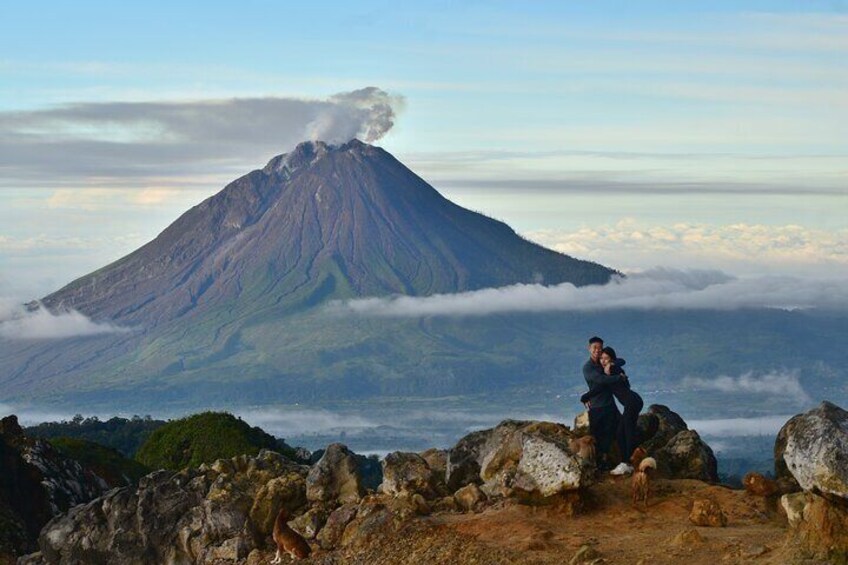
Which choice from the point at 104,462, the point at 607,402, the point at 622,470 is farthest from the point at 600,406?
the point at 104,462

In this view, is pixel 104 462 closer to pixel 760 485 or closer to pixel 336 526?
pixel 336 526

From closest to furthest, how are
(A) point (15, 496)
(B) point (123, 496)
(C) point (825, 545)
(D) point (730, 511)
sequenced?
1. (C) point (825, 545)
2. (D) point (730, 511)
3. (B) point (123, 496)
4. (A) point (15, 496)

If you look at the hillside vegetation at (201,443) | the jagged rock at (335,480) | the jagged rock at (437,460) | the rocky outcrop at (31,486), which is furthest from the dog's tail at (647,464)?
the hillside vegetation at (201,443)

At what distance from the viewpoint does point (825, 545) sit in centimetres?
1861

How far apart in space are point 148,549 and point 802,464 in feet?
32.8

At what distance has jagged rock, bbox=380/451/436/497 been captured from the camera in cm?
2383

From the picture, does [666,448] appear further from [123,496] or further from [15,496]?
[15,496]

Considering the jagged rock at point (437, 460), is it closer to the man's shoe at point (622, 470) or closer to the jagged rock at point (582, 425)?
the jagged rock at point (582, 425)

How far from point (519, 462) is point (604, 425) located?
1.98 metres

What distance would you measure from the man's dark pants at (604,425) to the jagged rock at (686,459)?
2.73ft

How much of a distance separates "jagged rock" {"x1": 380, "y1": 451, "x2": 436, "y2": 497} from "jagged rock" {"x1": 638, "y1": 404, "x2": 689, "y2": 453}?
3.24m

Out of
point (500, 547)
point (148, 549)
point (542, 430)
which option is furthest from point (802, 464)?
point (148, 549)

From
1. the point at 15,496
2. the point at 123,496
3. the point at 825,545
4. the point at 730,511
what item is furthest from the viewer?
the point at 15,496

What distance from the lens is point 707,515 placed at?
2130 centimetres
